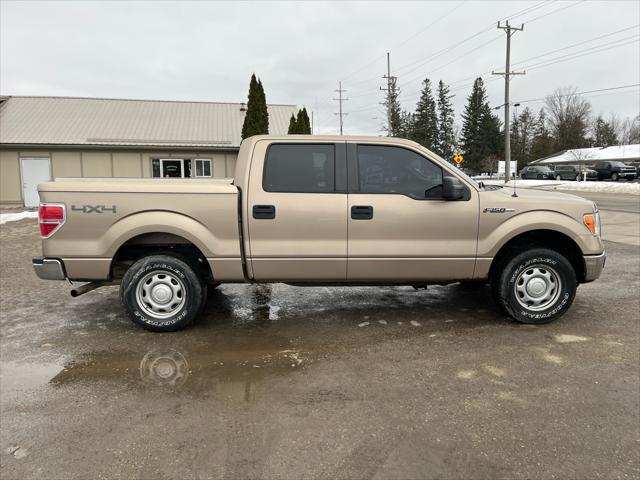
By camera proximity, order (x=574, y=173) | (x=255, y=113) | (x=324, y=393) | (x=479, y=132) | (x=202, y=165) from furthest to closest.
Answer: (x=479, y=132)
(x=574, y=173)
(x=202, y=165)
(x=255, y=113)
(x=324, y=393)

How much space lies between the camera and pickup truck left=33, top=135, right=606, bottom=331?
471cm

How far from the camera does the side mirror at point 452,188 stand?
4773 millimetres

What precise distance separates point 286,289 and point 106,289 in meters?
2.56

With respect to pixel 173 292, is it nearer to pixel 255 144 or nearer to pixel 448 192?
pixel 255 144

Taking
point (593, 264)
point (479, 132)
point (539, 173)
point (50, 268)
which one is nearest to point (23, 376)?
point (50, 268)

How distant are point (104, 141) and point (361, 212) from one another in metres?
21.8

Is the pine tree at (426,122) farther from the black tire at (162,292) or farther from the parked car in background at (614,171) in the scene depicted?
the black tire at (162,292)

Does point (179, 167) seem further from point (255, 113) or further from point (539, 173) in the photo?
point (539, 173)

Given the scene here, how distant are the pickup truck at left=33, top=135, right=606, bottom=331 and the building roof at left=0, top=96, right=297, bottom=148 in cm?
1955

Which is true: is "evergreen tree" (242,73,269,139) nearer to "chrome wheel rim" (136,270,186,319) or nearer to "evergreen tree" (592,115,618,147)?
"chrome wheel rim" (136,270,186,319)

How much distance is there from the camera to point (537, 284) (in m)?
5.03

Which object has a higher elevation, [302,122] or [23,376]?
[302,122]

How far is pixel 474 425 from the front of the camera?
312cm

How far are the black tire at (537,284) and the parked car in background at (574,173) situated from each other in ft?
138
